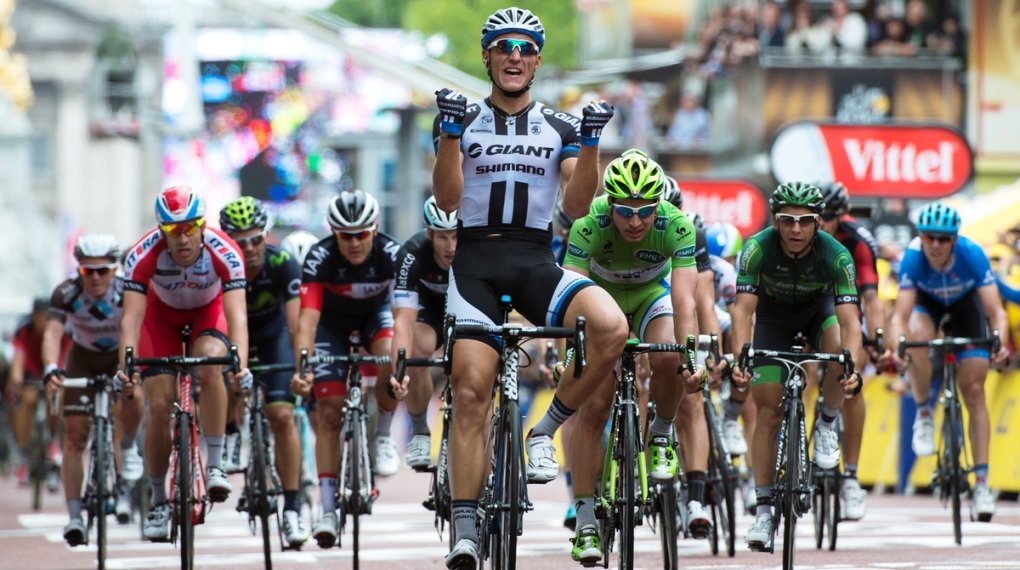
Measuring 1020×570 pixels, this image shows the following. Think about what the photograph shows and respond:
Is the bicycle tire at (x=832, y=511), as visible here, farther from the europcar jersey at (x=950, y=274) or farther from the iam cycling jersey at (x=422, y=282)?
the iam cycling jersey at (x=422, y=282)

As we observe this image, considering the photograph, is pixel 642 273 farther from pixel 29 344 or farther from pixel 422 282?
pixel 29 344

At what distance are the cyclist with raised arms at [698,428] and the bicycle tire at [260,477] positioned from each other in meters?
2.67

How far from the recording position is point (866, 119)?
30.4 meters

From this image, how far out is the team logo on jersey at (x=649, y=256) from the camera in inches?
359

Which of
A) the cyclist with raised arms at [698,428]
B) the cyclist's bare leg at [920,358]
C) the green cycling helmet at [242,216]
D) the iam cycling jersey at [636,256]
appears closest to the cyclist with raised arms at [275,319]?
the green cycling helmet at [242,216]

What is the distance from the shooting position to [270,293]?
12.0 m

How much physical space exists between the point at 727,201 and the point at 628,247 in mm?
17334

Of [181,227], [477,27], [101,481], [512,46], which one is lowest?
[101,481]

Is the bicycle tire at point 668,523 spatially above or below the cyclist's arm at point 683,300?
below

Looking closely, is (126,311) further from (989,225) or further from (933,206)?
(989,225)

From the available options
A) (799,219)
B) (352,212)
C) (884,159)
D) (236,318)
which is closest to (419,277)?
(352,212)

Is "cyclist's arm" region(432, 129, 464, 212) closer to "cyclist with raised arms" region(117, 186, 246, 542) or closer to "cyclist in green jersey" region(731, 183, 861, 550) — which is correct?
"cyclist with raised arms" region(117, 186, 246, 542)

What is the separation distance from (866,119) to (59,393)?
20.9 metres

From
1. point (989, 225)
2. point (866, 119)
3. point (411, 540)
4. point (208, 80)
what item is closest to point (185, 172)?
point (208, 80)
